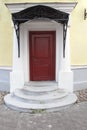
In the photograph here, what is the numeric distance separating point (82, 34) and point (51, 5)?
1.82 m

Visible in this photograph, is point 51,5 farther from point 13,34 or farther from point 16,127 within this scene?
point 16,127

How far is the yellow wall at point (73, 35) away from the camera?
9734 millimetres

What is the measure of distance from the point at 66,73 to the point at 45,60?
112 centimetres

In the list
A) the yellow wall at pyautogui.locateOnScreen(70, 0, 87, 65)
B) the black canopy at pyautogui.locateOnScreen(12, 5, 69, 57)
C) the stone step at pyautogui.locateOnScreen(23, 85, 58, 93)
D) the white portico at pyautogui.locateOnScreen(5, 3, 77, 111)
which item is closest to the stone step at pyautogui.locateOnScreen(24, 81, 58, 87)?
the white portico at pyautogui.locateOnScreen(5, 3, 77, 111)

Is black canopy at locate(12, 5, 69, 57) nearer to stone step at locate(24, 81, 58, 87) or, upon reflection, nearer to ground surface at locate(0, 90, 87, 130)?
stone step at locate(24, 81, 58, 87)

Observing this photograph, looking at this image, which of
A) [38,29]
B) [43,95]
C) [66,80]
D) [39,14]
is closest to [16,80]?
[43,95]

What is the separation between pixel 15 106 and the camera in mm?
8172

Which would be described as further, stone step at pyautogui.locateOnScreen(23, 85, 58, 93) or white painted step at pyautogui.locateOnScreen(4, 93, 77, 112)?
stone step at pyautogui.locateOnScreen(23, 85, 58, 93)

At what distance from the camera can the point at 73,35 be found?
32.0ft

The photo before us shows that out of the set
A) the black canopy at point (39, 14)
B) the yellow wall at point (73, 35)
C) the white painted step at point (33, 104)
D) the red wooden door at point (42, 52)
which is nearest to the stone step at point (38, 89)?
the white painted step at point (33, 104)

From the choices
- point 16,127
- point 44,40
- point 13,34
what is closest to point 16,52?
point 13,34

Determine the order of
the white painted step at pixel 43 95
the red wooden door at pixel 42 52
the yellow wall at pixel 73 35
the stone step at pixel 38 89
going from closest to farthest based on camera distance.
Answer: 1. the white painted step at pixel 43 95
2. the stone step at pixel 38 89
3. the yellow wall at pixel 73 35
4. the red wooden door at pixel 42 52

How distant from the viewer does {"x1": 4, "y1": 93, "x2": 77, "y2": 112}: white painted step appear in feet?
26.1

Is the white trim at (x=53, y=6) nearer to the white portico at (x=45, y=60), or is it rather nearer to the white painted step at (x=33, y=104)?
the white portico at (x=45, y=60)
